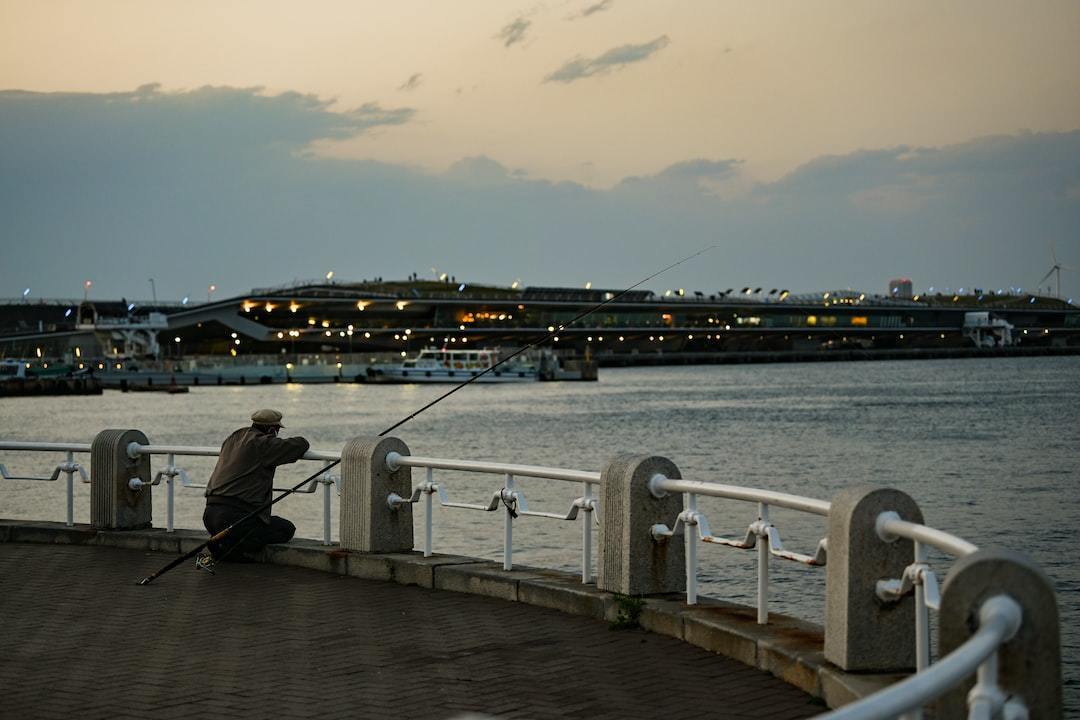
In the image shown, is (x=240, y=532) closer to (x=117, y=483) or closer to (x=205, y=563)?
(x=205, y=563)

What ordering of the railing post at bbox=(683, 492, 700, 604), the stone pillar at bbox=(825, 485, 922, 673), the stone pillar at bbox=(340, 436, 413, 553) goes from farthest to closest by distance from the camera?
the stone pillar at bbox=(340, 436, 413, 553)
the railing post at bbox=(683, 492, 700, 604)
the stone pillar at bbox=(825, 485, 922, 673)

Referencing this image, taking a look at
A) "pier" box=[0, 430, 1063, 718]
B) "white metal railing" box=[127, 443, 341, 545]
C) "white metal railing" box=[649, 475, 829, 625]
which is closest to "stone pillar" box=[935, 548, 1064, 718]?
"pier" box=[0, 430, 1063, 718]

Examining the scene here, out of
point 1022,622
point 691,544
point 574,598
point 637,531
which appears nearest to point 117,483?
point 574,598

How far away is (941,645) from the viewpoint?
13.5 feet

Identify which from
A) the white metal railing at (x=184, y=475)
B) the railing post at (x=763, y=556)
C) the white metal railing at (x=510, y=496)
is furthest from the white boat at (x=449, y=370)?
the railing post at (x=763, y=556)

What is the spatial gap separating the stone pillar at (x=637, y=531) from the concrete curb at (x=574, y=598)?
11 cm

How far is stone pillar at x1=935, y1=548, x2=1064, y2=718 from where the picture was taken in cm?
383

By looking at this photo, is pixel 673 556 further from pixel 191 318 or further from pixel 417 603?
pixel 191 318

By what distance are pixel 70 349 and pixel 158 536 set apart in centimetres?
15943

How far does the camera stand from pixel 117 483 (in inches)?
496

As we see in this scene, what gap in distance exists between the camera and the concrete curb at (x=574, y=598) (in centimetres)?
691

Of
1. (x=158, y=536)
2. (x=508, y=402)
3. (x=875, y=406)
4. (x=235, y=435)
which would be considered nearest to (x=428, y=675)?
(x=235, y=435)

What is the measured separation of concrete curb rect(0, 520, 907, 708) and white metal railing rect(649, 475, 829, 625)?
218 mm

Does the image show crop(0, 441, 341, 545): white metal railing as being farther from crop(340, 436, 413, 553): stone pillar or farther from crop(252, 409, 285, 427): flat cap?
crop(252, 409, 285, 427): flat cap
